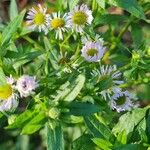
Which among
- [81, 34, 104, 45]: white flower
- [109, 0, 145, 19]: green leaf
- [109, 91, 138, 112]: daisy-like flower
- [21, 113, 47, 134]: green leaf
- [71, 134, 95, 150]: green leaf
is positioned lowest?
[71, 134, 95, 150]: green leaf

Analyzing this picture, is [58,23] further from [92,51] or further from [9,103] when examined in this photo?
[9,103]

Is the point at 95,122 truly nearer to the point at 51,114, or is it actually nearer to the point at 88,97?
the point at 88,97

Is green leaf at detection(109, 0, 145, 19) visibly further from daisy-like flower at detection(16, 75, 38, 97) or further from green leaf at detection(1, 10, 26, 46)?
daisy-like flower at detection(16, 75, 38, 97)

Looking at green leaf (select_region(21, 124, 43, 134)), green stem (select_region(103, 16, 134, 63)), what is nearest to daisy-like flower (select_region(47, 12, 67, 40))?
green stem (select_region(103, 16, 134, 63))

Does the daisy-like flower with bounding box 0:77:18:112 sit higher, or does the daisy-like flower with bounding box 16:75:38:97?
the daisy-like flower with bounding box 16:75:38:97

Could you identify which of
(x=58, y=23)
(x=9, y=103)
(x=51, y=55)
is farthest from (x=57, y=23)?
(x=9, y=103)

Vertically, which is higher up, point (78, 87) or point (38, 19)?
point (38, 19)
